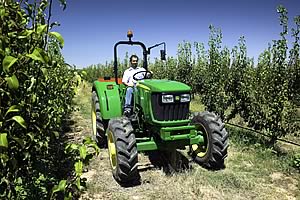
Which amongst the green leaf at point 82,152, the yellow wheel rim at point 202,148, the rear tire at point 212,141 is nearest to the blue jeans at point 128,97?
the rear tire at point 212,141

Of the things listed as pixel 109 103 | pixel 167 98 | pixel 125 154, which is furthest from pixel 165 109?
pixel 109 103

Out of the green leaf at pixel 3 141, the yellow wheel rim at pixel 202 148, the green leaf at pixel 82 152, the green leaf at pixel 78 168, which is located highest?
the green leaf at pixel 3 141

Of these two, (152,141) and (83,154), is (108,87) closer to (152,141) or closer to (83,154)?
(152,141)

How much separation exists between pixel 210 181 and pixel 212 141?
603 mm

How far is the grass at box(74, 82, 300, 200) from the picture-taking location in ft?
12.6

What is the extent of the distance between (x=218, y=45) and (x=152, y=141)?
4.64 m

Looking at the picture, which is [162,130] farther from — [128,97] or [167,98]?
[128,97]

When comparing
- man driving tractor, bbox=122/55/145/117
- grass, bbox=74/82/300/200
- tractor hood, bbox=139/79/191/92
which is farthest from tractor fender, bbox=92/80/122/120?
tractor hood, bbox=139/79/191/92

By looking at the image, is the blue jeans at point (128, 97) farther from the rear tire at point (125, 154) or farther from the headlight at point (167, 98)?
the headlight at point (167, 98)

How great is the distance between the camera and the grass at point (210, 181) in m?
3.86

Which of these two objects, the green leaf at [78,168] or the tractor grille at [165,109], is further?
the tractor grille at [165,109]

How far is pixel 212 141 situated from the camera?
4418 mm

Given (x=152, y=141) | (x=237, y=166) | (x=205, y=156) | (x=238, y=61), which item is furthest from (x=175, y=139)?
(x=238, y=61)

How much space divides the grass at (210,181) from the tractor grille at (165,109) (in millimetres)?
907
